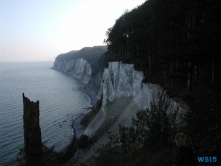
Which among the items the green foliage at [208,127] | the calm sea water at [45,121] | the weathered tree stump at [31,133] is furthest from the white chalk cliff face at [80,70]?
the green foliage at [208,127]

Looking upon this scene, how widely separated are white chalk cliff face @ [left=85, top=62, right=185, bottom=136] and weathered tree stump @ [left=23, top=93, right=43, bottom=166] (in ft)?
49.3

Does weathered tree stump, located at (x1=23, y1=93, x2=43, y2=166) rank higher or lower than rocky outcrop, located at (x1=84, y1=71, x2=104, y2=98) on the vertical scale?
higher

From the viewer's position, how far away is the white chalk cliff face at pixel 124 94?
78.1 feet

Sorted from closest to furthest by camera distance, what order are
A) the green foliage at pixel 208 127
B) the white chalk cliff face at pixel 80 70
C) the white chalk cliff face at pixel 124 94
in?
the green foliage at pixel 208 127
the white chalk cliff face at pixel 124 94
the white chalk cliff face at pixel 80 70

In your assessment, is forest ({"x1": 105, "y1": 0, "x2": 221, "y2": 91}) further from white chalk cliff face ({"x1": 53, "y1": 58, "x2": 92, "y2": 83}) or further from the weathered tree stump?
white chalk cliff face ({"x1": 53, "y1": 58, "x2": 92, "y2": 83})

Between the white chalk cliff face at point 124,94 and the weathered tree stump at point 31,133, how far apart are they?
15.0 metres

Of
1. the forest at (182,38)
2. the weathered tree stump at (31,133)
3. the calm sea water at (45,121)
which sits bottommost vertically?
the calm sea water at (45,121)

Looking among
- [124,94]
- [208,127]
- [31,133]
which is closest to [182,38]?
[208,127]

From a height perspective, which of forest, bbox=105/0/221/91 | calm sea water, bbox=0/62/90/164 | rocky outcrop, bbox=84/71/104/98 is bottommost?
calm sea water, bbox=0/62/90/164

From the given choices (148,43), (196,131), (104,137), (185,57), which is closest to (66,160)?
(104,137)

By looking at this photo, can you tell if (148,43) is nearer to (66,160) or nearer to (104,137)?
(104,137)

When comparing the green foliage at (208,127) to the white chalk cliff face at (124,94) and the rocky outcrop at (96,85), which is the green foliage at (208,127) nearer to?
the white chalk cliff face at (124,94)

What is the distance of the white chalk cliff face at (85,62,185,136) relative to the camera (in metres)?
23.8

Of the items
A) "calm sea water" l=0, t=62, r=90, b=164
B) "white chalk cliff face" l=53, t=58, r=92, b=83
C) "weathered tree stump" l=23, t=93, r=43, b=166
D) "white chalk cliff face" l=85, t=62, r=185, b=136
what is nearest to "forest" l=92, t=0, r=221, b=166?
"white chalk cliff face" l=85, t=62, r=185, b=136
